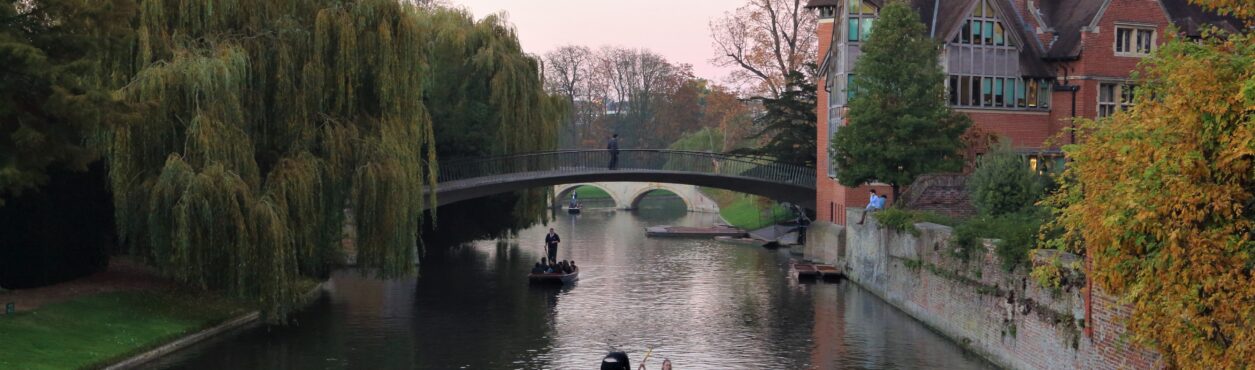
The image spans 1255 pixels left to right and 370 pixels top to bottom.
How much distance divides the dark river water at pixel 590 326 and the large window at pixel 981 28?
1071 centimetres

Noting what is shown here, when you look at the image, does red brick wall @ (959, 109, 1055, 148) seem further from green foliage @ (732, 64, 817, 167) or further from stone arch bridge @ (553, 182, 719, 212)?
stone arch bridge @ (553, 182, 719, 212)

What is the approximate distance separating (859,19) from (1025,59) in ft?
20.9

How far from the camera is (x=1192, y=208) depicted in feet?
53.1

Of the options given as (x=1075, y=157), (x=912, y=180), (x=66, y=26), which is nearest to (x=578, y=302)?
(x=912, y=180)

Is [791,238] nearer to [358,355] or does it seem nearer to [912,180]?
[912,180]

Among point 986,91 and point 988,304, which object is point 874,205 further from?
point 988,304

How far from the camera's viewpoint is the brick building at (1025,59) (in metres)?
48.1

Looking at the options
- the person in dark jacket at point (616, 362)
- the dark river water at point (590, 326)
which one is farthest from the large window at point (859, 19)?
the person in dark jacket at point (616, 362)

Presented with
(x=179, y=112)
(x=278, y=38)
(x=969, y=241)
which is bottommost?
(x=969, y=241)

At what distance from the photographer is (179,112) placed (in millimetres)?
27609

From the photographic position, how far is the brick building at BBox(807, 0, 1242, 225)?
48094 mm

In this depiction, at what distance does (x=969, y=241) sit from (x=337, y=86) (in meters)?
15.0

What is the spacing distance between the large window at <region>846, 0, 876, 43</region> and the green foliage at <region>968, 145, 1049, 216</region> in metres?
15.5

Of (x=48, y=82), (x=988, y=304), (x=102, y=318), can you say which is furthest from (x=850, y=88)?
(x=48, y=82)
